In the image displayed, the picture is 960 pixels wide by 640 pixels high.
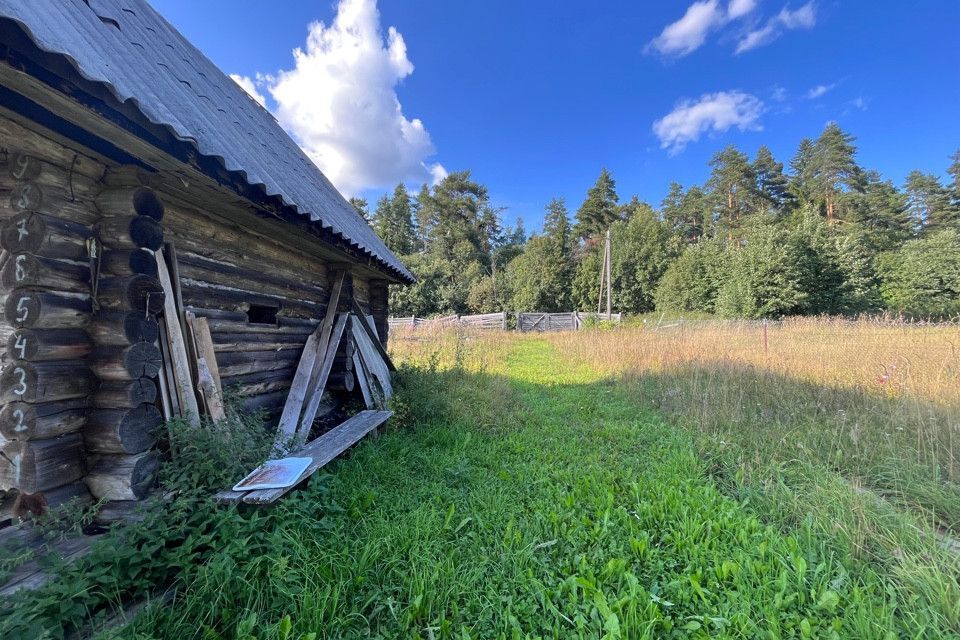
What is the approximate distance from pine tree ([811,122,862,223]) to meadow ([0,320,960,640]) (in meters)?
35.2

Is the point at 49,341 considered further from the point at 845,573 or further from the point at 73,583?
the point at 845,573

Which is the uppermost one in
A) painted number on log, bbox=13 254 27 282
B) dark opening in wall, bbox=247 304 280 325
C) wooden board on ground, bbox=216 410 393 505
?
painted number on log, bbox=13 254 27 282

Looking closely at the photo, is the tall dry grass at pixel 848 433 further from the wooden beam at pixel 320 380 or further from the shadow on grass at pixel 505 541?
the wooden beam at pixel 320 380

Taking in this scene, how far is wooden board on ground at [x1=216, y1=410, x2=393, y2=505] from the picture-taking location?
6.71 ft

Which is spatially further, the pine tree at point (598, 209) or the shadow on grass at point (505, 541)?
the pine tree at point (598, 209)

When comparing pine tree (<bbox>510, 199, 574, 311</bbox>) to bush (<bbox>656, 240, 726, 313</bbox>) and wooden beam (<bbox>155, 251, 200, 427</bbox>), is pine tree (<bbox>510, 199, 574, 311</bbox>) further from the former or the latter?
wooden beam (<bbox>155, 251, 200, 427</bbox>)

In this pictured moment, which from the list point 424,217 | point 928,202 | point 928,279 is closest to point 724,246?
point 928,279

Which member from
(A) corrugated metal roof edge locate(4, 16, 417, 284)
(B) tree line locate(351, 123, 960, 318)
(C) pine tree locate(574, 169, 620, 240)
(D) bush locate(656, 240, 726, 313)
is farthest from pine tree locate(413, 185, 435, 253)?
(A) corrugated metal roof edge locate(4, 16, 417, 284)

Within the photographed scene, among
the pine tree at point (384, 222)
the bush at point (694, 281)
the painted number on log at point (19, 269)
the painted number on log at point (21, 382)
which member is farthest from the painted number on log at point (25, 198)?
the pine tree at point (384, 222)

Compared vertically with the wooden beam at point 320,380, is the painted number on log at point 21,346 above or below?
above

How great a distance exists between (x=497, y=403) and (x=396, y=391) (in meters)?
1.55

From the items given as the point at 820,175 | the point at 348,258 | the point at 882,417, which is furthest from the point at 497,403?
the point at 820,175

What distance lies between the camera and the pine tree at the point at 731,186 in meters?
31.5

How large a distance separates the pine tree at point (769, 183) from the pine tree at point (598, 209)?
1184 centimetres
